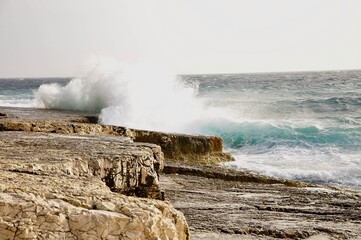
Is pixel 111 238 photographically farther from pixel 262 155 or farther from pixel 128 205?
pixel 262 155

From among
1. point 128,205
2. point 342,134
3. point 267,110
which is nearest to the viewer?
Answer: point 128,205

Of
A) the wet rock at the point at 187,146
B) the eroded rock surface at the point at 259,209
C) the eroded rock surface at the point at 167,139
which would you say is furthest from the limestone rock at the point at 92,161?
the wet rock at the point at 187,146

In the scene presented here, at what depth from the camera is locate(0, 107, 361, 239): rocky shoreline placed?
2426 mm

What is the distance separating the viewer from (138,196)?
439 cm

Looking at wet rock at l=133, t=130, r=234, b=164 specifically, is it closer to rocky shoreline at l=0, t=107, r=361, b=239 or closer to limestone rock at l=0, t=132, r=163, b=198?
rocky shoreline at l=0, t=107, r=361, b=239

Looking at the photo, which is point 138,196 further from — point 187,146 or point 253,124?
point 253,124

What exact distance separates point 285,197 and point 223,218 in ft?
5.23

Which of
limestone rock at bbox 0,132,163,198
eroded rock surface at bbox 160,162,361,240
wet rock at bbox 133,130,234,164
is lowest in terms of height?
eroded rock surface at bbox 160,162,361,240

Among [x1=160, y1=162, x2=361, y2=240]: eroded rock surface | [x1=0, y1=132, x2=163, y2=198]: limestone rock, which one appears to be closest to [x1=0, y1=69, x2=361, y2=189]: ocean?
[x1=160, y1=162, x2=361, y2=240]: eroded rock surface

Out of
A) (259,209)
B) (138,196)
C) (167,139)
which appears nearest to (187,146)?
(167,139)

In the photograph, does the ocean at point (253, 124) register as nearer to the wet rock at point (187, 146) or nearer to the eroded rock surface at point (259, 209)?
the wet rock at point (187, 146)

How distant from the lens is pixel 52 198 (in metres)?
2.60

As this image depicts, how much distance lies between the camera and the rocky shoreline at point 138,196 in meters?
2.43

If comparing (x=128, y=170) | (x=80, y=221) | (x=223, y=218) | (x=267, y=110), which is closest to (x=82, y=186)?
(x=80, y=221)
